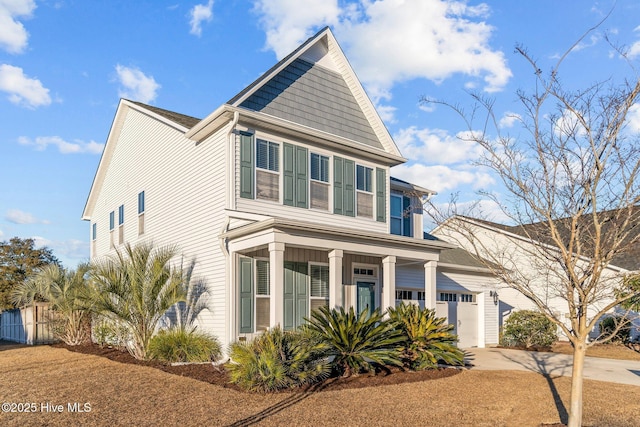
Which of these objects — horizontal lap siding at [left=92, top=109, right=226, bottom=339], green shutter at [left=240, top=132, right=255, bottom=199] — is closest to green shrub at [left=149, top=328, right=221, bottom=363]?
horizontal lap siding at [left=92, top=109, right=226, bottom=339]

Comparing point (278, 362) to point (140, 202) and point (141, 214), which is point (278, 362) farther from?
point (140, 202)

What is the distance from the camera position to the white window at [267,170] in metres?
13.7

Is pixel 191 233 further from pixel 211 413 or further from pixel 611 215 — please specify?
pixel 611 215

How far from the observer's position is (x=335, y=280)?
41.9 feet

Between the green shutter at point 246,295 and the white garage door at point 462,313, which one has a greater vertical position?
the green shutter at point 246,295

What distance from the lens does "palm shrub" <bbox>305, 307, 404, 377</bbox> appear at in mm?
11023

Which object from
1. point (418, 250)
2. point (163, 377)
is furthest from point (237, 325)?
point (418, 250)

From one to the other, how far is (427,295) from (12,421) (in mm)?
10552

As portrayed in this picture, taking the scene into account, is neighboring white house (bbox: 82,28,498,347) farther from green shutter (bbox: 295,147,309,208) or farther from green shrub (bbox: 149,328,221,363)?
green shrub (bbox: 149,328,221,363)

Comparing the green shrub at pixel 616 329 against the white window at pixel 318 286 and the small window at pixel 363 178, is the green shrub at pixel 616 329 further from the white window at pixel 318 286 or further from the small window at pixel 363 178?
the small window at pixel 363 178

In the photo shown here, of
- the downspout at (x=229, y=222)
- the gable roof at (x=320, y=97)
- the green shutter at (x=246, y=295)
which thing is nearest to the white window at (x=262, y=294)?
the green shutter at (x=246, y=295)

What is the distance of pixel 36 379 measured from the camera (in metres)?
11.0

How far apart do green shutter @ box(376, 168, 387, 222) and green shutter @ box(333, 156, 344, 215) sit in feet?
4.90

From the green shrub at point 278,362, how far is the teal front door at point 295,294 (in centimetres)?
309
